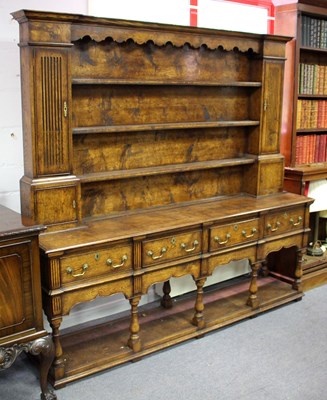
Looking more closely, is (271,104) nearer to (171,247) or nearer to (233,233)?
(233,233)

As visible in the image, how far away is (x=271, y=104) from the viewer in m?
3.66

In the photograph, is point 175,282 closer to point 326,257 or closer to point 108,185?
point 108,185

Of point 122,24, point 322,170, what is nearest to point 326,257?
point 322,170

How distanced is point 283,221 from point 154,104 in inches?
47.7

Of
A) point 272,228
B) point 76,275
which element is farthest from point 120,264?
point 272,228

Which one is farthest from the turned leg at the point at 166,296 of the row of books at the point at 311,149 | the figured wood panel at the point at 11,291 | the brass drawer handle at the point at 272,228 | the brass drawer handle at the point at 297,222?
the row of books at the point at 311,149

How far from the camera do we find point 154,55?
3.18m

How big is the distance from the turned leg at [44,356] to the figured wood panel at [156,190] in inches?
33.0

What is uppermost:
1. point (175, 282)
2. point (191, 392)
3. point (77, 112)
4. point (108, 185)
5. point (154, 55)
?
point (154, 55)

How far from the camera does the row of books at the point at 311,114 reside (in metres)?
4.06

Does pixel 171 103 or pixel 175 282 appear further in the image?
pixel 175 282

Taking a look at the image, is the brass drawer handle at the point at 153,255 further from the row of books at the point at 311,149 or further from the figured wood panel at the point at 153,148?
the row of books at the point at 311,149

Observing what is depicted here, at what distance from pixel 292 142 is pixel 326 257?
1.04 m

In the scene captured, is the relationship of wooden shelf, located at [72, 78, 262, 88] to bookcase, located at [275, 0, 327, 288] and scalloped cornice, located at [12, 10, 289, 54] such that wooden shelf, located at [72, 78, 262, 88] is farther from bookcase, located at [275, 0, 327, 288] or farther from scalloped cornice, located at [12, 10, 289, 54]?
bookcase, located at [275, 0, 327, 288]
